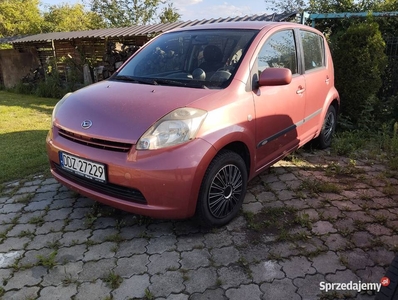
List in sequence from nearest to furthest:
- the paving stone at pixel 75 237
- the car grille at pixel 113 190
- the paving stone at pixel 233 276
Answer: the paving stone at pixel 233 276 → the car grille at pixel 113 190 → the paving stone at pixel 75 237

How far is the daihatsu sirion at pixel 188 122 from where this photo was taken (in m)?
2.25

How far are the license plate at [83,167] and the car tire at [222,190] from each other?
2.50ft

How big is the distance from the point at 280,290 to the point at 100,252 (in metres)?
1.34

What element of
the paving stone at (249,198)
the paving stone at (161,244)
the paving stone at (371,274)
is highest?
the paving stone at (161,244)

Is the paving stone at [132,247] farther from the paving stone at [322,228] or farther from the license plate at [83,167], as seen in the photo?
the paving stone at [322,228]

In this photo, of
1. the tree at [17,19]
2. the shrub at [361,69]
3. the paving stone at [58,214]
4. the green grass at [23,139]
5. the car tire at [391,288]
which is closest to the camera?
the car tire at [391,288]

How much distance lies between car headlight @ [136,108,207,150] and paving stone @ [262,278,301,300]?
1121 millimetres

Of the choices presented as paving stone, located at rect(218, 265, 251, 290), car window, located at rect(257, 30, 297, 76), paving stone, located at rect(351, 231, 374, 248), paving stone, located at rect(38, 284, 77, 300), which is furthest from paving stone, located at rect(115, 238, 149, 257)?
A: car window, located at rect(257, 30, 297, 76)

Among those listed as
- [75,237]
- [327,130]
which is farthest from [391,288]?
[327,130]

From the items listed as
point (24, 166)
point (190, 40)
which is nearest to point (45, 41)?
point (24, 166)

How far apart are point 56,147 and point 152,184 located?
101cm

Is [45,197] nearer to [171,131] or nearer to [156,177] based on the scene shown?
[156,177]

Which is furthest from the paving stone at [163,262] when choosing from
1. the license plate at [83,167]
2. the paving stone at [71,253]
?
the license plate at [83,167]

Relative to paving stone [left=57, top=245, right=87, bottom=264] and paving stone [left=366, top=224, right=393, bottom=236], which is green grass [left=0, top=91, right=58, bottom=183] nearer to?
paving stone [left=57, top=245, right=87, bottom=264]
